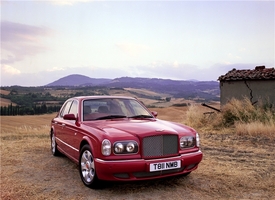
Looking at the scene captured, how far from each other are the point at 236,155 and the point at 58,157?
14.6 feet

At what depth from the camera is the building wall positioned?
47.5 ft

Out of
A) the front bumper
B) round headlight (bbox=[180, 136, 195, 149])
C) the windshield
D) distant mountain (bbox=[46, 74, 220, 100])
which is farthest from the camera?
distant mountain (bbox=[46, 74, 220, 100])

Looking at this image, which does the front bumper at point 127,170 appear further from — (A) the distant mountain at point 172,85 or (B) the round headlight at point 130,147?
(A) the distant mountain at point 172,85

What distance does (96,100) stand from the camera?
627 cm

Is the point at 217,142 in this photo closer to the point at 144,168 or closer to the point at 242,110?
the point at 242,110

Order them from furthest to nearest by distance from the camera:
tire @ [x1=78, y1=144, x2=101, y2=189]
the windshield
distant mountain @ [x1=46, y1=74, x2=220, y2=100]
A: distant mountain @ [x1=46, y1=74, x2=220, y2=100]
the windshield
tire @ [x1=78, y1=144, x2=101, y2=189]

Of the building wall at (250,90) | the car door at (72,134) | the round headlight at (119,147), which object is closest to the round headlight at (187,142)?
the round headlight at (119,147)

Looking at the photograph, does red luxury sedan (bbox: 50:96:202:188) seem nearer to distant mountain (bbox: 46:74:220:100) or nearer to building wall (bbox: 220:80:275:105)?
building wall (bbox: 220:80:275:105)

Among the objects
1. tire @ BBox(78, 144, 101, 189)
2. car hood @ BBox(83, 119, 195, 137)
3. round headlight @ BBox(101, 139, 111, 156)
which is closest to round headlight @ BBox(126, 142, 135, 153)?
car hood @ BBox(83, 119, 195, 137)

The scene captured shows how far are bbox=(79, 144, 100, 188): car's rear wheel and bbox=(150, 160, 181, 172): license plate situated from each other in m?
0.92

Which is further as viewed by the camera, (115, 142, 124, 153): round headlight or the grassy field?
the grassy field

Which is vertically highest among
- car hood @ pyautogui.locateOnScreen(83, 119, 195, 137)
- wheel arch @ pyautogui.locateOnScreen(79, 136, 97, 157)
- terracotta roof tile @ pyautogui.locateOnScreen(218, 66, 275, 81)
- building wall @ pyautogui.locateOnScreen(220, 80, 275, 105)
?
terracotta roof tile @ pyautogui.locateOnScreen(218, 66, 275, 81)

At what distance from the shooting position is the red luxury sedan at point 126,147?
4.52m

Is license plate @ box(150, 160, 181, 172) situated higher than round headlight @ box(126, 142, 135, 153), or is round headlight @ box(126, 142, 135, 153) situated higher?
round headlight @ box(126, 142, 135, 153)
